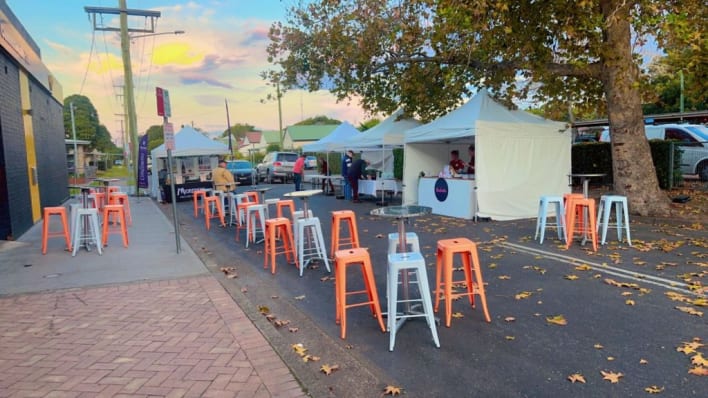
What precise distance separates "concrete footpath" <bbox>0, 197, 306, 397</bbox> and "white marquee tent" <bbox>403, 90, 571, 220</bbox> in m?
6.40

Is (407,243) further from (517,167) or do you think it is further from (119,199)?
(119,199)

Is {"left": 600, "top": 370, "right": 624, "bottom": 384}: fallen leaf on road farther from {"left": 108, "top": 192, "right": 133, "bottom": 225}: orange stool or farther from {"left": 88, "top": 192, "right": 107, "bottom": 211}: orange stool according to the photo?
{"left": 88, "top": 192, "right": 107, "bottom": 211}: orange stool

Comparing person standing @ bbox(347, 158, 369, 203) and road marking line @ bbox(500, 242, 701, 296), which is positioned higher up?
person standing @ bbox(347, 158, 369, 203)

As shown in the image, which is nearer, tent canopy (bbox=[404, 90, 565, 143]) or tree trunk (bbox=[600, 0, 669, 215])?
tree trunk (bbox=[600, 0, 669, 215])

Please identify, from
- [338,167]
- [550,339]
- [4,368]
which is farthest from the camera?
[338,167]

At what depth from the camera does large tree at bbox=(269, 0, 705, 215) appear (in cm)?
883

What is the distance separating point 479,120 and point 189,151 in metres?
11.2

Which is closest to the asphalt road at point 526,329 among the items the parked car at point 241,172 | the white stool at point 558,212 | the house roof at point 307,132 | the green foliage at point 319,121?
the white stool at point 558,212

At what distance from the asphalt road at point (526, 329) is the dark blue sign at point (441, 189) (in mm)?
4160

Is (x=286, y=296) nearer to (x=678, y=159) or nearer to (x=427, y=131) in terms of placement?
(x=427, y=131)

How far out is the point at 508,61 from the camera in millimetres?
11180

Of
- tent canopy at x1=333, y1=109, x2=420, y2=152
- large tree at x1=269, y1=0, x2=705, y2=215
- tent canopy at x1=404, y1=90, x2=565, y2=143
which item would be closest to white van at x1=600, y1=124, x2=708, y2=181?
large tree at x1=269, y1=0, x2=705, y2=215

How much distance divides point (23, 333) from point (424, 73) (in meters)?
11.1

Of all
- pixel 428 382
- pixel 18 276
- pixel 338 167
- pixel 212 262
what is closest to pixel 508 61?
pixel 212 262
